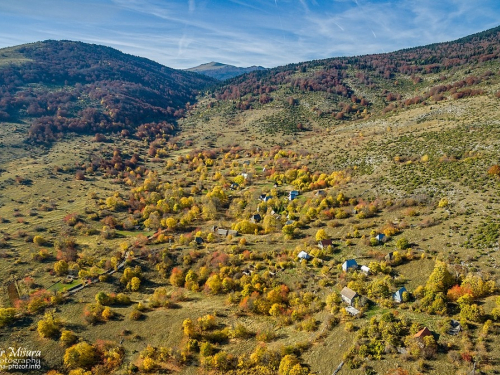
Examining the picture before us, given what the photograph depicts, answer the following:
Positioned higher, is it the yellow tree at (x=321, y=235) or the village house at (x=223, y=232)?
the yellow tree at (x=321, y=235)

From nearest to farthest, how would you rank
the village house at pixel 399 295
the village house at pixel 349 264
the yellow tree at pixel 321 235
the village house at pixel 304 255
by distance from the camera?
1. the village house at pixel 399 295
2. the village house at pixel 349 264
3. the village house at pixel 304 255
4. the yellow tree at pixel 321 235

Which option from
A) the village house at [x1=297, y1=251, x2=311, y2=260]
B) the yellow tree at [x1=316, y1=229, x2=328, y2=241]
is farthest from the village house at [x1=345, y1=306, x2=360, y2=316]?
the yellow tree at [x1=316, y1=229, x2=328, y2=241]

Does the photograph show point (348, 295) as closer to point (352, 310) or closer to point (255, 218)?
point (352, 310)

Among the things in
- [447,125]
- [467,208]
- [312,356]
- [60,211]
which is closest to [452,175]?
[467,208]

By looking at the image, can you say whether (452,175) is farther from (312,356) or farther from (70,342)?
(70,342)

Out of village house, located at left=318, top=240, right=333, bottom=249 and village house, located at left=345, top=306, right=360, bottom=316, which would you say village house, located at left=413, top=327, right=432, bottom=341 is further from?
village house, located at left=318, top=240, right=333, bottom=249

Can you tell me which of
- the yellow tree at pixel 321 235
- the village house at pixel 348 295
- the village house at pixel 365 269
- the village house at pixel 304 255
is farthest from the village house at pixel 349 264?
the yellow tree at pixel 321 235

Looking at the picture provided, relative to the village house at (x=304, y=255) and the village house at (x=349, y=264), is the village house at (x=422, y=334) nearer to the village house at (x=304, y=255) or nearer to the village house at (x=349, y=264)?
the village house at (x=349, y=264)

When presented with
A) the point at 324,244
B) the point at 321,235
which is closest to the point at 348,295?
the point at 324,244

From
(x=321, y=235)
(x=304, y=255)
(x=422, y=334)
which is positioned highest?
(x=321, y=235)
